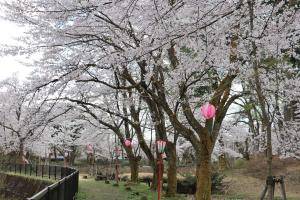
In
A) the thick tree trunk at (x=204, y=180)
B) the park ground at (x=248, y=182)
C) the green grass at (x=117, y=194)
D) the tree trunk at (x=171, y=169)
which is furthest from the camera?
the park ground at (x=248, y=182)

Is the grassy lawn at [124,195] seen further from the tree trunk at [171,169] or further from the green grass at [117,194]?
the tree trunk at [171,169]

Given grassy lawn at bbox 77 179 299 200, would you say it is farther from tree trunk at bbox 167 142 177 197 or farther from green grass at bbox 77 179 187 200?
tree trunk at bbox 167 142 177 197

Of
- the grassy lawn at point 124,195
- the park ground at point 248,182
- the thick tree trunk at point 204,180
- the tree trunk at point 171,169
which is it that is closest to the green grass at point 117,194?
the grassy lawn at point 124,195

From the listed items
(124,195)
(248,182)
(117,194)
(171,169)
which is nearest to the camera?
(171,169)

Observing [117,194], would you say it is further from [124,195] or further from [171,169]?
[171,169]

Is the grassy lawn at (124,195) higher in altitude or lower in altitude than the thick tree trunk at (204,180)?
lower

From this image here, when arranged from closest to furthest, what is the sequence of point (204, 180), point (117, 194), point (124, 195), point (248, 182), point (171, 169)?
1. point (204, 180)
2. point (171, 169)
3. point (124, 195)
4. point (117, 194)
5. point (248, 182)

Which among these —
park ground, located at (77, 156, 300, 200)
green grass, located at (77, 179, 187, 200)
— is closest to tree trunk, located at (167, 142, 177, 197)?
green grass, located at (77, 179, 187, 200)

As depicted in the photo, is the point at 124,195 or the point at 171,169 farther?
the point at 124,195

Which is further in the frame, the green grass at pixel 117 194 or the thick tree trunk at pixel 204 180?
the green grass at pixel 117 194

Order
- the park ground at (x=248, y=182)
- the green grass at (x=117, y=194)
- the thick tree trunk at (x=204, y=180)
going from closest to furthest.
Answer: the thick tree trunk at (x=204, y=180) < the green grass at (x=117, y=194) < the park ground at (x=248, y=182)

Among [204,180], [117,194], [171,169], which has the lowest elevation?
[117,194]

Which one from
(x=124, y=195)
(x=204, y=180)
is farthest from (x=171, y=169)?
(x=204, y=180)

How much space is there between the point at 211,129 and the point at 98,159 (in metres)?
55.4
